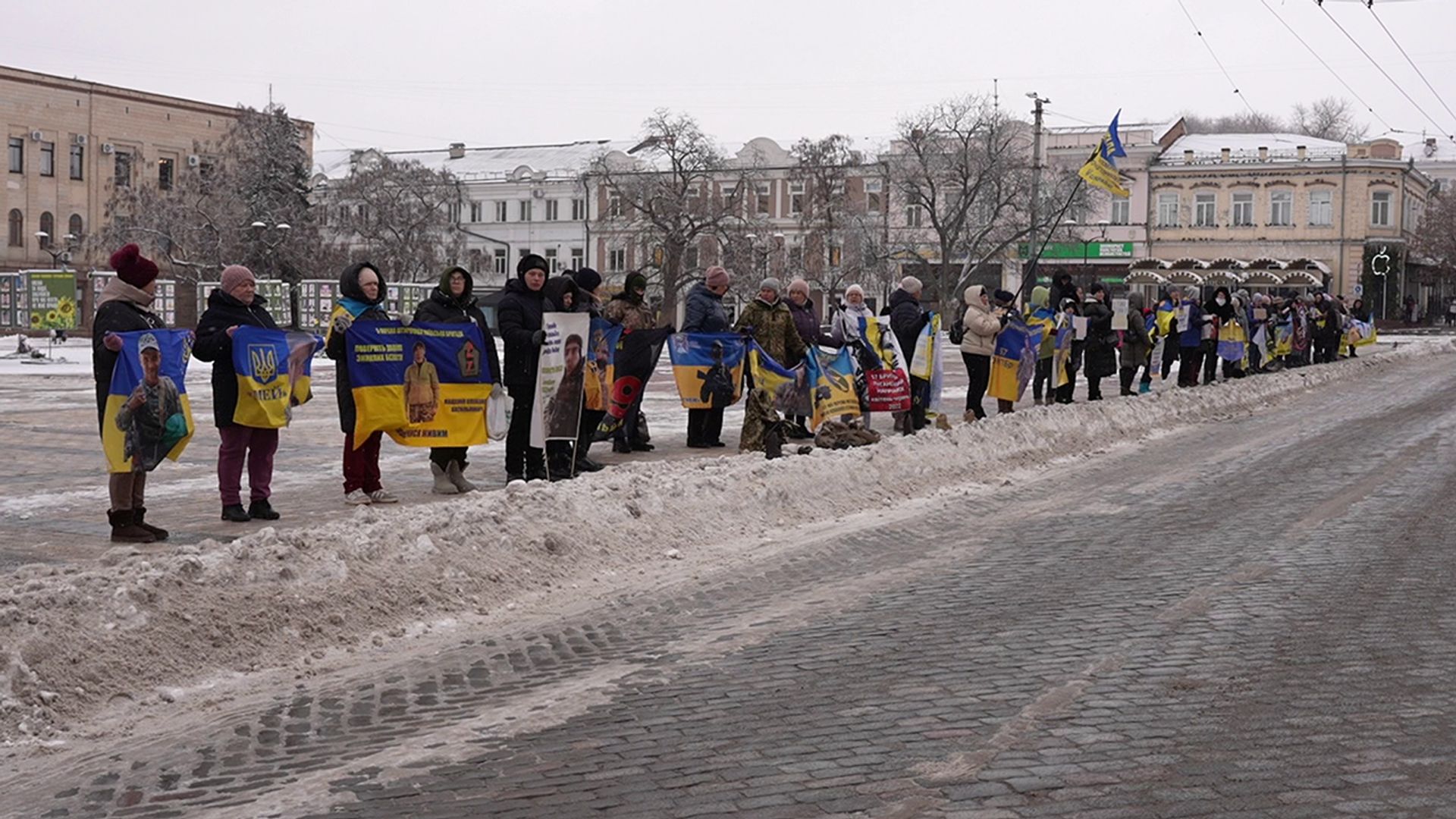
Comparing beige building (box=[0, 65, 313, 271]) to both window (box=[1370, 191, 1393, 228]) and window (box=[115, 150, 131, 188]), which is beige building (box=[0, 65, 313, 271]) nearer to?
window (box=[115, 150, 131, 188])

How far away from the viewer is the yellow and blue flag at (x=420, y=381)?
11500mm

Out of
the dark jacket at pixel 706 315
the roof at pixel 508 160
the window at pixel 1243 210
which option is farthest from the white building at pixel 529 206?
the dark jacket at pixel 706 315

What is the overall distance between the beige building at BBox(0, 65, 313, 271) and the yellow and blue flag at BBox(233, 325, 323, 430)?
66.5m

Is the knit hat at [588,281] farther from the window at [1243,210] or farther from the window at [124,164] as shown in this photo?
the window at [1243,210]

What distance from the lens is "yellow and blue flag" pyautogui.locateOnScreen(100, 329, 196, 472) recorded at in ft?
31.2

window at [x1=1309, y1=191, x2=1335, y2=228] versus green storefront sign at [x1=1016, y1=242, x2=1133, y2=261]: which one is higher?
window at [x1=1309, y1=191, x2=1335, y2=228]

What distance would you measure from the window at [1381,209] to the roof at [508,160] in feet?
136

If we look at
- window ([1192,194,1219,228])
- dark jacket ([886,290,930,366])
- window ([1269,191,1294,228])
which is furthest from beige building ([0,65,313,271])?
dark jacket ([886,290,930,366])

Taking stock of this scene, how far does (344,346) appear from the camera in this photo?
37.4 feet

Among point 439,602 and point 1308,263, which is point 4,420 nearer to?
point 439,602

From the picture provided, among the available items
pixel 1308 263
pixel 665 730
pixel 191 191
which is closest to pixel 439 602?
pixel 665 730

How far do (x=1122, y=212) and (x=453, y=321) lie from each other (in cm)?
7721

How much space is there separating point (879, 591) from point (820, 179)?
62541mm

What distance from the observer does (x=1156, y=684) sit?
643 cm
